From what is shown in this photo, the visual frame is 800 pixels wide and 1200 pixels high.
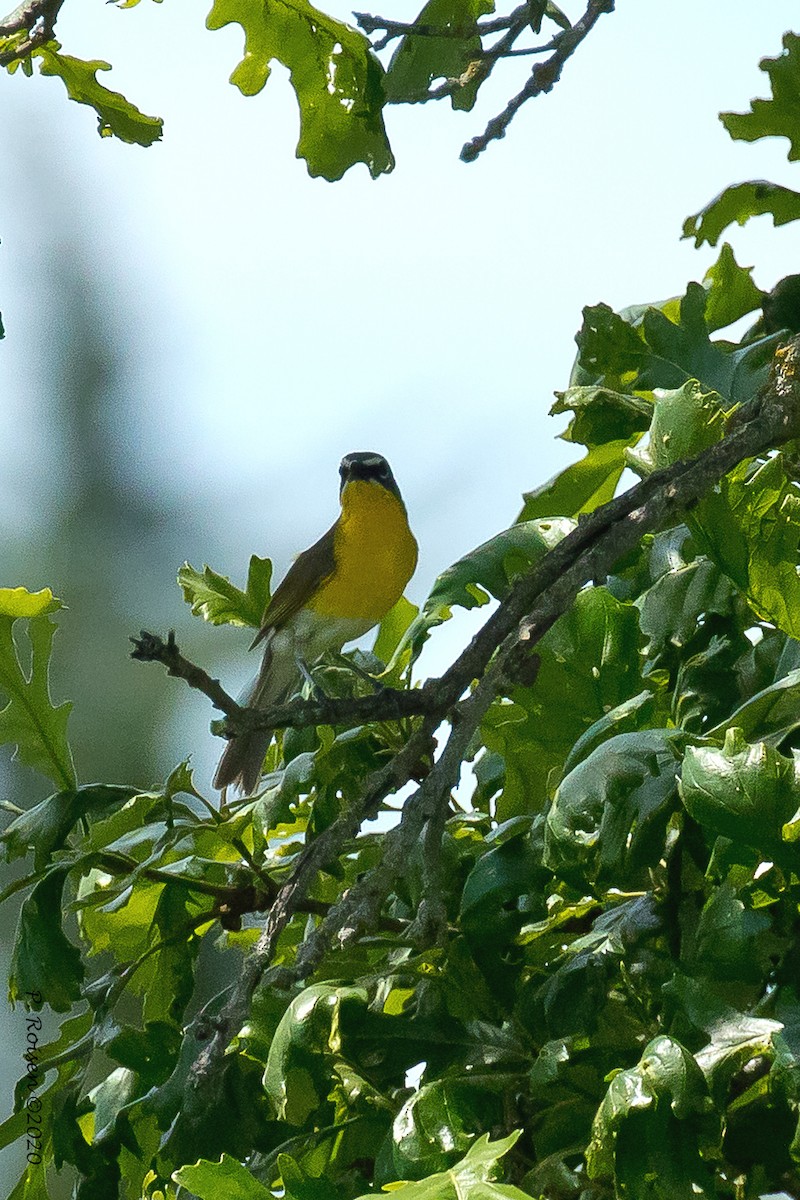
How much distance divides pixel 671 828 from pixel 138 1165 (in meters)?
0.53

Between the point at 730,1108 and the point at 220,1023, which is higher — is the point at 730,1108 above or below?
below

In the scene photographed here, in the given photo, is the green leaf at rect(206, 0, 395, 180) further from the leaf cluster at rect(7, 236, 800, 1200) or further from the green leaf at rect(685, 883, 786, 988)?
the green leaf at rect(685, 883, 786, 988)

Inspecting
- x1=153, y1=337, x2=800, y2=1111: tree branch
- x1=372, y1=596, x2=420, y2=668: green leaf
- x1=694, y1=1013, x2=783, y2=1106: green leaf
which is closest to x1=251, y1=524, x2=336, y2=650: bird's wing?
x1=372, y1=596, x2=420, y2=668: green leaf

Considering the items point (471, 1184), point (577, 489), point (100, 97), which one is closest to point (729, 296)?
point (577, 489)

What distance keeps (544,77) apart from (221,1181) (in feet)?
2.45

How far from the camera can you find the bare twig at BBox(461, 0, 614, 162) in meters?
1.01

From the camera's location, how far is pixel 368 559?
2.38m

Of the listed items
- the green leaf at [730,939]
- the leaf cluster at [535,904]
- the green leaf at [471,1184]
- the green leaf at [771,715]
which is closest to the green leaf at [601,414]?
the leaf cluster at [535,904]

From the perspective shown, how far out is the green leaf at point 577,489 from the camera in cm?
110

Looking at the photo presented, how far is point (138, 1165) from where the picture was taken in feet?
3.51

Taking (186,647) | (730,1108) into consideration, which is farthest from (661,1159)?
(186,647)

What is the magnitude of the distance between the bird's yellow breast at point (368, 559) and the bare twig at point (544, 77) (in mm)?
1355

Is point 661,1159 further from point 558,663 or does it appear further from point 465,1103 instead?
point 558,663

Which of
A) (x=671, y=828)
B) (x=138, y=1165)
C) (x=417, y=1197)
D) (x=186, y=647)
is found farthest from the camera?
(x=186, y=647)
